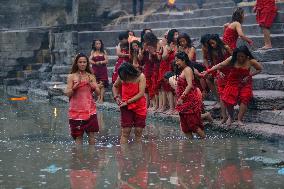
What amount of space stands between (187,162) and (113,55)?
1057 centimetres

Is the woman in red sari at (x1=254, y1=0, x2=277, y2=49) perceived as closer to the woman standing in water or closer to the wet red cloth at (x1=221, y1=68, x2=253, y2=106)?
the wet red cloth at (x1=221, y1=68, x2=253, y2=106)

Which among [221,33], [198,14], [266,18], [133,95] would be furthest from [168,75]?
[198,14]

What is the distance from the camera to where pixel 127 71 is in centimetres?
891

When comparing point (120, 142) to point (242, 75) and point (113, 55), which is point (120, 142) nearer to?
point (242, 75)

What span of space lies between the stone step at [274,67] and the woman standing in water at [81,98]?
3.84 m

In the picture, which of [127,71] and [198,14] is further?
[198,14]

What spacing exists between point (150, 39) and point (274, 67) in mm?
2055

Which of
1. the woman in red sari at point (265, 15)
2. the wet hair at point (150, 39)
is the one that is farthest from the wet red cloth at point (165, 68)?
the woman in red sari at point (265, 15)

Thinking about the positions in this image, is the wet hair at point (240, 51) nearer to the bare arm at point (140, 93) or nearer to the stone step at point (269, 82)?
the stone step at point (269, 82)

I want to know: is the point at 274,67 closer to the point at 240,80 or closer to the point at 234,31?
the point at 234,31

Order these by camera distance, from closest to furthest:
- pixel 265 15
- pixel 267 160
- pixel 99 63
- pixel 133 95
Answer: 1. pixel 267 160
2. pixel 133 95
3. pixel 265 15
4. pixel 99 63

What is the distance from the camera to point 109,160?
7.84 meters

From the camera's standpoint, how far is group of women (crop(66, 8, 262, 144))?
880 centimetres

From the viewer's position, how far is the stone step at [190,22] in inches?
624
